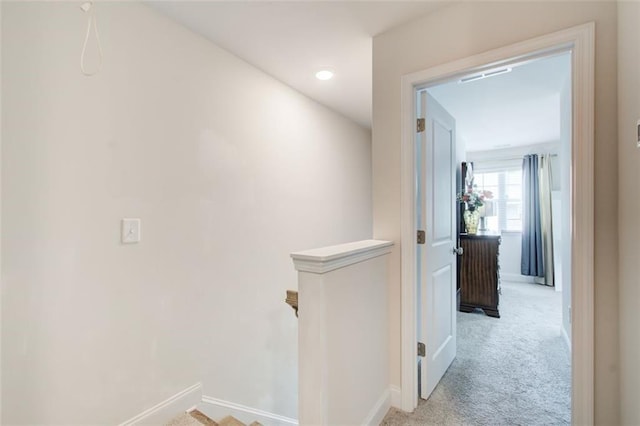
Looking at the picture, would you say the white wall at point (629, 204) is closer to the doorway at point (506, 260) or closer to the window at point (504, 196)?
the doorway at point (506, 260)

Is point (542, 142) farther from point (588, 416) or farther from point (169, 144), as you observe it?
point (169, 144)

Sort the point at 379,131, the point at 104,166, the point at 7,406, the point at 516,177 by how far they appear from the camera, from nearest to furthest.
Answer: the point at 7,406
the point at 104,166
the point at 379,131
the point at 516,177

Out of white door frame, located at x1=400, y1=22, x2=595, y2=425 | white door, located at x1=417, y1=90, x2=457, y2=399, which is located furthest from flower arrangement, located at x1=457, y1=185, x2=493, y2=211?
white door frame, located at x1=400, y1=22, x2=595, y2=425

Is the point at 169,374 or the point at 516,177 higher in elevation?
the point at 516,177

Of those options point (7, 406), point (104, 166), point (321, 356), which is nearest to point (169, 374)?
point (7, 406)

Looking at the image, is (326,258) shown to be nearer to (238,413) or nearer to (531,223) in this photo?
(238,413)

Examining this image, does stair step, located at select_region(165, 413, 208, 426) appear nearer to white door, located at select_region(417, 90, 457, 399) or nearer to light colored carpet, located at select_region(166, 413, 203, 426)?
light colored carpet, located at select_region(166, 413, 203, 426)

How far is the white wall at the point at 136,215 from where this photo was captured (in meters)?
1.28

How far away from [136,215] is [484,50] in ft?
6.91

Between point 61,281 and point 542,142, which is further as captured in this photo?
point 542,142

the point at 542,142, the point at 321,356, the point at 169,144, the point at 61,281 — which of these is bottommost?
the point at 321,356

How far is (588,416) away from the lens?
1337 millimetres

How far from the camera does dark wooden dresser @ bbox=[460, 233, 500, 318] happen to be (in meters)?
3.50

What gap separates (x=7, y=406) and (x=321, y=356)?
130cm
